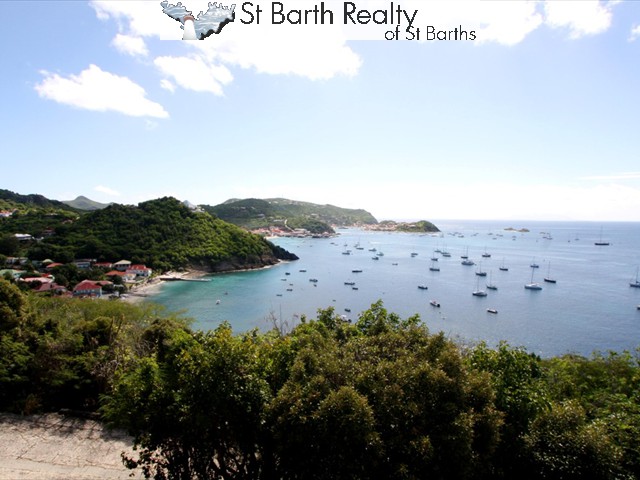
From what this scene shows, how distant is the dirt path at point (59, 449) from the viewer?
682cm

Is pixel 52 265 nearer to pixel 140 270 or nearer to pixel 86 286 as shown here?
pixel 86 286

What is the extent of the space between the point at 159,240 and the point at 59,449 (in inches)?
1911

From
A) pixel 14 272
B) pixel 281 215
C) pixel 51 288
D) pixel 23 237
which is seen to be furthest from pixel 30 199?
pixel 281 215

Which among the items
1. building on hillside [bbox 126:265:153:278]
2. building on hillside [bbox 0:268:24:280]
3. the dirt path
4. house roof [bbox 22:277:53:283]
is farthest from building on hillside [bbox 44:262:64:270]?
the dirt path

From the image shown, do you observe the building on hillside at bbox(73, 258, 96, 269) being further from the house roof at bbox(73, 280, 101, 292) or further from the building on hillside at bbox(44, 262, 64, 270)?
the house roof at bbox(73, 280, 101, 292)

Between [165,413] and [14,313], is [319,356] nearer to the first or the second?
[165,413]

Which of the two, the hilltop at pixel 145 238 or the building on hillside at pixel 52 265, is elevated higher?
the hilltop at pixel 145 238

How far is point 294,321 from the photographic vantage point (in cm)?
3167

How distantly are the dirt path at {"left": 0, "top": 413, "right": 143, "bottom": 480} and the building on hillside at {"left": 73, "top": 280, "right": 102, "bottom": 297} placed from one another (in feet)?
98.2

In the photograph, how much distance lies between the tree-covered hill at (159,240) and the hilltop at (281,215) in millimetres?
50410

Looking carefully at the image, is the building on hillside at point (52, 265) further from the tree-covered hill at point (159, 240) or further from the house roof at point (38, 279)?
the house roof at point (38, 279)

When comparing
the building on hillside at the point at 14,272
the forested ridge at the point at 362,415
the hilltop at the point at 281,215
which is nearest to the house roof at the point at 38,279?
the building on hillside at the point at 14,272

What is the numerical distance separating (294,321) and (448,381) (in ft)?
91.1

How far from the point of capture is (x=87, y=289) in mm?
34656
